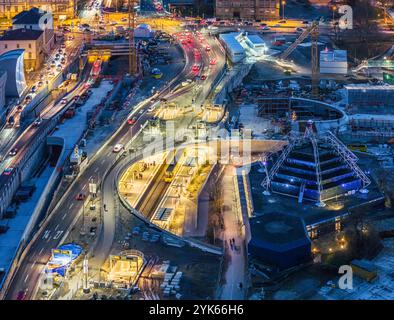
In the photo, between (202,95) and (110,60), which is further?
(110,60)

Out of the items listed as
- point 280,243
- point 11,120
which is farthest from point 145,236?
point 11,120

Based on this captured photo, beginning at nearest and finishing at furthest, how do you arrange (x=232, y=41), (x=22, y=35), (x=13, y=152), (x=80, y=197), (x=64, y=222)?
(x=64, y=222) < (x=80, y=197) < (x=13, y=152) < (x=22, y=35) < (x=232, y=41)

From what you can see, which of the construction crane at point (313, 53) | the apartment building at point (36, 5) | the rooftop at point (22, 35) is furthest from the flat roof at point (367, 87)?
the apartment building at point (36, 5)

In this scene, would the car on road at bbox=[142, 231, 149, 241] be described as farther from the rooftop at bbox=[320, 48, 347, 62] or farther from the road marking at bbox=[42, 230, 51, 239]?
the rooftop at bbox=[320, 48, 347, 62]

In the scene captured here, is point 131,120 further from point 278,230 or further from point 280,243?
point 280,243

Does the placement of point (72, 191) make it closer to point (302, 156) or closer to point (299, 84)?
point (302, 156)

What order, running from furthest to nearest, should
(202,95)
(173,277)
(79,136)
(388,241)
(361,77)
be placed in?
(361,77) → (202,95) → (79,136) → (388,241) → (173,277)

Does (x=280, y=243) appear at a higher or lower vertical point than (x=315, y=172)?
lower
